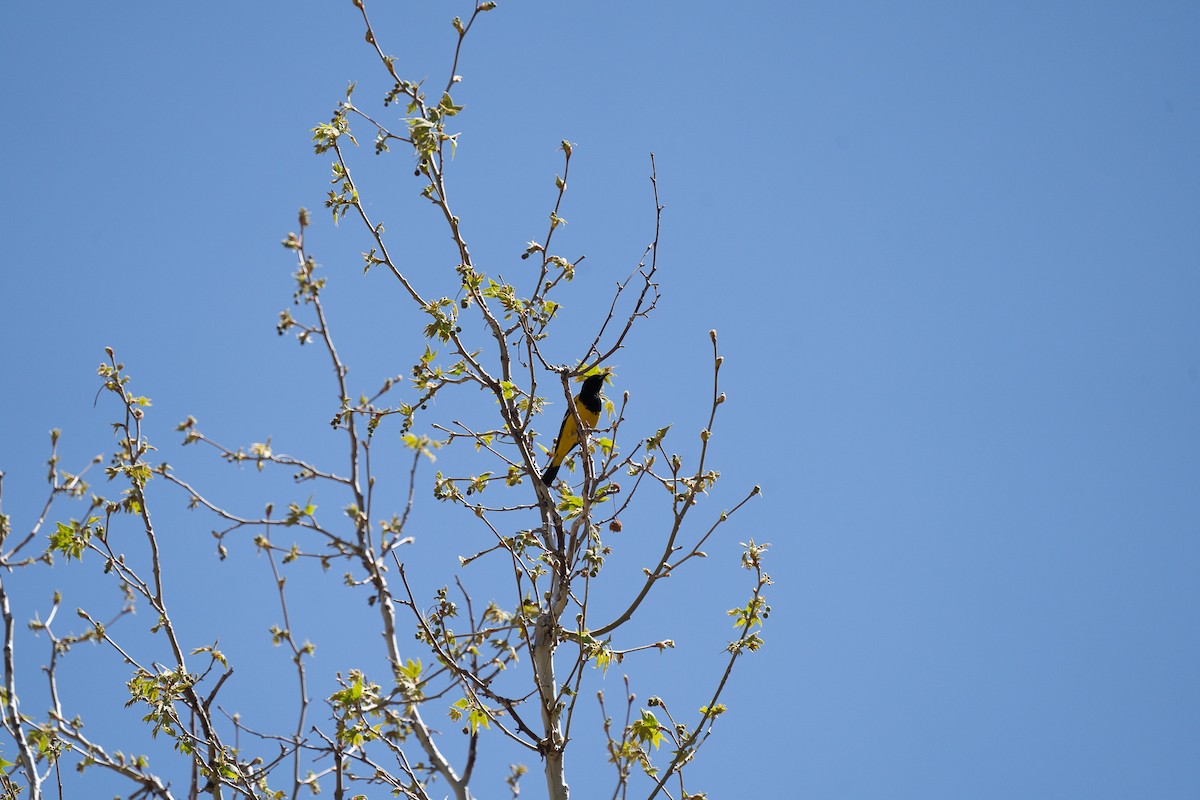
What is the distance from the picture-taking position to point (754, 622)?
415 cm

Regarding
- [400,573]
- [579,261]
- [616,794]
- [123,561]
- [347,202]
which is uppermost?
[347,202]

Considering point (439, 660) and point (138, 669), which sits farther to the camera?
point (138, 669)

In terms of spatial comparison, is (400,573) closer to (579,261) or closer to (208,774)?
(208,774)

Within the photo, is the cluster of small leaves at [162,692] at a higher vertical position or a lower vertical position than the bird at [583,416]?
lower

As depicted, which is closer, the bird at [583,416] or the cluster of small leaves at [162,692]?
the cluster of small leaves at [162,692]

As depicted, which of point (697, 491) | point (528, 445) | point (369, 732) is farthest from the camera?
point (528, 445)

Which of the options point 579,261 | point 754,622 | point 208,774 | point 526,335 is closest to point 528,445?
point 526,335

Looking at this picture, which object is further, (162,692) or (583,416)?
(583,416)

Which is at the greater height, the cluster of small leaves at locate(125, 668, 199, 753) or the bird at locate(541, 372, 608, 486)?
the bird at locate(541, 372, 608, 486)

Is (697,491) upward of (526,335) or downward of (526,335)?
downward

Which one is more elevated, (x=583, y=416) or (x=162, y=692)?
(x=583, y=416)

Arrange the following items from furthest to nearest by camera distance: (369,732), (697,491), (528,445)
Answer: (528,445) < (697,491) < (369,732)

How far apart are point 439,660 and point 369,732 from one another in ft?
1.09

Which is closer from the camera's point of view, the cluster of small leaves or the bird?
the cluster of small leaves
